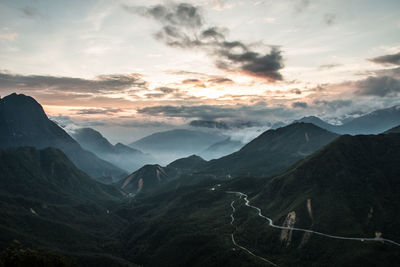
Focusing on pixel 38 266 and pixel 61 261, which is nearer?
pixel 38 266
